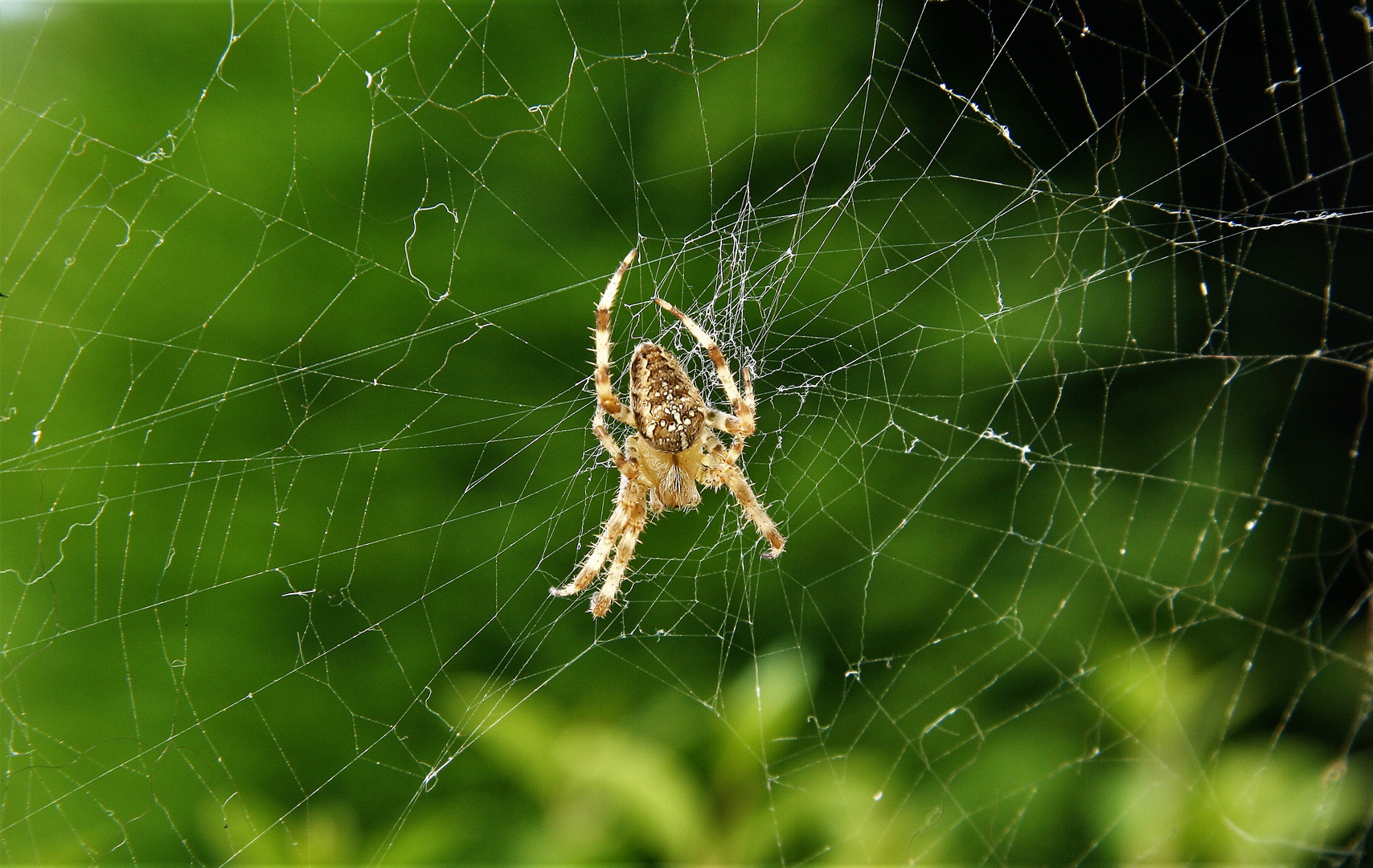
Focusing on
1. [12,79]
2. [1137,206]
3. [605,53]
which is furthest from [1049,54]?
[12,79]

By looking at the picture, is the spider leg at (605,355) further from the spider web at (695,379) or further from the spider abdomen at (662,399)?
the spider web at (695,379)

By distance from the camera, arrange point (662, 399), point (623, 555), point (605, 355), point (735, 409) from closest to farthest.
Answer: point (605, 355)
point (662, 399)
point (735, 409)
point (623, 555)

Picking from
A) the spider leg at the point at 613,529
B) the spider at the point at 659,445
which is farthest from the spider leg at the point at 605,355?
the spider leg at the point at 613,529

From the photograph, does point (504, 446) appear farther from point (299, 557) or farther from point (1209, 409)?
Result: point (1209, 409)

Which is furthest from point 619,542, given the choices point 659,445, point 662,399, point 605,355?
point 605,355

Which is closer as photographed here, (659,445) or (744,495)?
(659,445)

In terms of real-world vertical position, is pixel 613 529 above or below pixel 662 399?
below

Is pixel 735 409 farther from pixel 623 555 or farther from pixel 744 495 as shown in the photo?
pixel 623 555

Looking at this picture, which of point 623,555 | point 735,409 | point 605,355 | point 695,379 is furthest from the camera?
point 695,379
